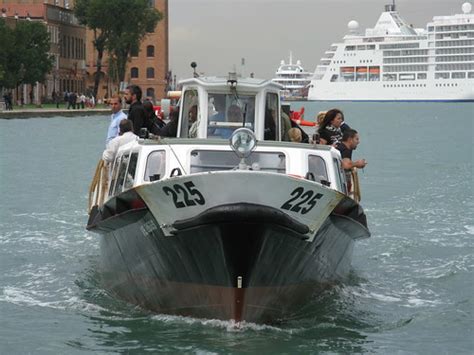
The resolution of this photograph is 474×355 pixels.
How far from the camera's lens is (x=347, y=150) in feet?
59.3

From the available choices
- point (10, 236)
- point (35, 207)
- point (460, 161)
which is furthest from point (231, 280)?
point (460, 161)

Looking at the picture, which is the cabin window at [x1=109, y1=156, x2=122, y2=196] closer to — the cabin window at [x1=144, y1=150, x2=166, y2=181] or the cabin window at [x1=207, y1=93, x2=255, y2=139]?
the cabin window at [x1=207, y1=93, x2=255, y2=139]

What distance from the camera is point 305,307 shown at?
15.9 meters

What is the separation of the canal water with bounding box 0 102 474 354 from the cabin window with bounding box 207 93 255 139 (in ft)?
8.74

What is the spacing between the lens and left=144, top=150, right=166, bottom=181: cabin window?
51.6 feet

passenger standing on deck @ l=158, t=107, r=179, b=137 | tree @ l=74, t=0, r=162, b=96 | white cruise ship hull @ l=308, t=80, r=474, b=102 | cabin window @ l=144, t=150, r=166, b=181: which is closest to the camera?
cabin window @ l=144, t=150, r=166, b=181

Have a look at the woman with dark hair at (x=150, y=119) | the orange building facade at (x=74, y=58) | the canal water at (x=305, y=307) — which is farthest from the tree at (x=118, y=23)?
the woman with dark hair at (x=150, y=119)

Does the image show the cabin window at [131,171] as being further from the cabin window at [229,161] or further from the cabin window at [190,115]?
the cabin window at [190,115]

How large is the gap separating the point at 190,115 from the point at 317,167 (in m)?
2.93

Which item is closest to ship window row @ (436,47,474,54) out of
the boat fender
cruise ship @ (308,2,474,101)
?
cruise ship @ (308,2,474,101)

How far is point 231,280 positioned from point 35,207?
16.6m

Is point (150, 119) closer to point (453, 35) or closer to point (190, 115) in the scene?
point (190, 115)

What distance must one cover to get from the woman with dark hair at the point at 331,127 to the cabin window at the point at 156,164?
3.37 m

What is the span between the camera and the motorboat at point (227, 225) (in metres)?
14.2
